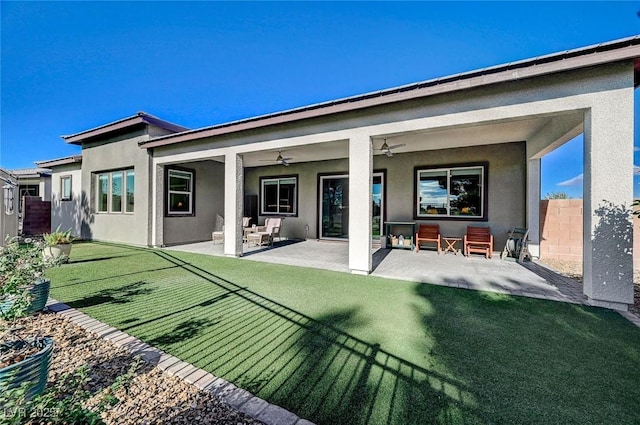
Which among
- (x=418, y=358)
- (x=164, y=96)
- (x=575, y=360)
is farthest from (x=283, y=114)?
(x=164, y=96)

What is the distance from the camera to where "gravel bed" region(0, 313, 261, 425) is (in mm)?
1813

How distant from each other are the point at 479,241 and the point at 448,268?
2.34 meters

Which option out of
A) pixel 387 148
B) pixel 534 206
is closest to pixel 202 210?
pixel 387 148

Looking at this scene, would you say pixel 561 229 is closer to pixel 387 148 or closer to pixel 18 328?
pixel 387 148

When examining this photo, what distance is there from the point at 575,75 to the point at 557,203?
473 cm

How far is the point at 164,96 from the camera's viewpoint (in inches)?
648

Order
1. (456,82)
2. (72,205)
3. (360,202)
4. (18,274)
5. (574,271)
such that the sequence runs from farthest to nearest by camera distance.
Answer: (72,205)
(574,271)
(360,202)
(456,82)
(18,274)

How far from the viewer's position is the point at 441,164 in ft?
28.9

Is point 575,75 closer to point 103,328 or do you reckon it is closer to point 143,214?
point 103,328

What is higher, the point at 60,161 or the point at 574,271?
the point at 60,161

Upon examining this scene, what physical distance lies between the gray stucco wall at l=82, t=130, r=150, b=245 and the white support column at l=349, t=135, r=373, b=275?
24.9ft

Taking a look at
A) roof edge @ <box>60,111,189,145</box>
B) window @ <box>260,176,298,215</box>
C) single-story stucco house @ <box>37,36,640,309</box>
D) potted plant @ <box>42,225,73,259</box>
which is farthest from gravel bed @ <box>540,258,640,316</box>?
roof edge @ <box>60,111,189,145</box>

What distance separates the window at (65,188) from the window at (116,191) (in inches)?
144

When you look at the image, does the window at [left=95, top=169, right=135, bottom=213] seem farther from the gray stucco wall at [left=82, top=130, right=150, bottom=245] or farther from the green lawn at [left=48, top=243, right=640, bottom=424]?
the green lawn at [left=48, top=243, right=640, bottom=424]
